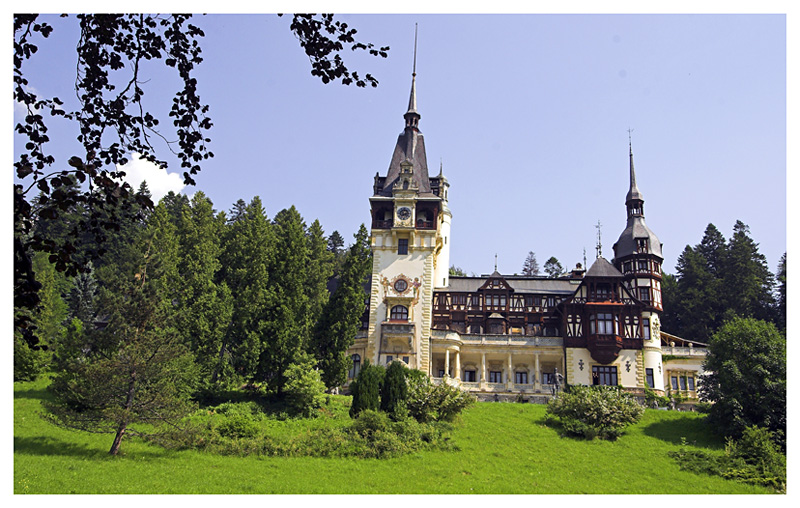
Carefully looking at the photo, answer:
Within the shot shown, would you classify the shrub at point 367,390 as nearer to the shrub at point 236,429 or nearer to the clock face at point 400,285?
the shrub at point 236,429

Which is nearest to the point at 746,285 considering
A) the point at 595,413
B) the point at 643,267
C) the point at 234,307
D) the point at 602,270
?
the point at 643,267

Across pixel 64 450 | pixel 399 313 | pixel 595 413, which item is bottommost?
pixel 64 450

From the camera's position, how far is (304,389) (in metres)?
37.0

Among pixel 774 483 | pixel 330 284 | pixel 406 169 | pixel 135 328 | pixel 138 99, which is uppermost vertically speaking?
pixel 406 169

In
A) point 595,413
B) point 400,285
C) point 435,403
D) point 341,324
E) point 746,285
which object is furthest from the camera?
point 746,285

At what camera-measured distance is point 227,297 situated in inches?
1647

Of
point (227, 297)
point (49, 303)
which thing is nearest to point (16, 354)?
point (49, 303)

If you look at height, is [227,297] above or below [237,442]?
above

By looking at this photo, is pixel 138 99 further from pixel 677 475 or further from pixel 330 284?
pixel 330 284

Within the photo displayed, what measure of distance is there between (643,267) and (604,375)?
12.1 meters

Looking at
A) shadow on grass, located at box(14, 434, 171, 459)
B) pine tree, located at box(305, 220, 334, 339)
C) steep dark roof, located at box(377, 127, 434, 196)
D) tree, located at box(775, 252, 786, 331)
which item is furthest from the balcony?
tree, located at box(775, 252, 786, 331)

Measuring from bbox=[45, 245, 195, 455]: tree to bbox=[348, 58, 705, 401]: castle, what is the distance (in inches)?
1052

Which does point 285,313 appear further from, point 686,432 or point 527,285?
point 527,285

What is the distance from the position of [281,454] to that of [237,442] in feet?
7.14
